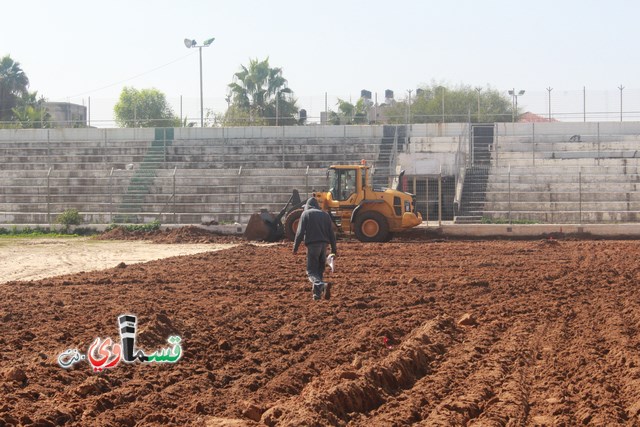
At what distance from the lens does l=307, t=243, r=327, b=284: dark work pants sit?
13.4 meters

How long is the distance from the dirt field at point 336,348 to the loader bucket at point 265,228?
9558mm

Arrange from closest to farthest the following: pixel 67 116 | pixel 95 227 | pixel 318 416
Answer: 1. pixel 318 416
2. pixel 95 227
3. pixel 67 116

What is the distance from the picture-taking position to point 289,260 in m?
19.6

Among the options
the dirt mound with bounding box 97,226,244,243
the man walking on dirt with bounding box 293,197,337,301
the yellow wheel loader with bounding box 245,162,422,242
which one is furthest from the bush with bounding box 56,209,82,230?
the man walking on dirt with bounding box 293,197,337,301

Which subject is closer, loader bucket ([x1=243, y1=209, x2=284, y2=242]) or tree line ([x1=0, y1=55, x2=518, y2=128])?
loader bucket ([x1=243, y1=209, x2=284, y2=242])

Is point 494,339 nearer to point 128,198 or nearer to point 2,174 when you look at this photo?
point 128,198

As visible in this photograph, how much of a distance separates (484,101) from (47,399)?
52826 mm

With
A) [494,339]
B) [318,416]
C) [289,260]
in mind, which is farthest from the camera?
[289,260]

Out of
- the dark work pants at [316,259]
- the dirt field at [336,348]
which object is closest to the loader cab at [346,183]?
the dirt field at [336,348]

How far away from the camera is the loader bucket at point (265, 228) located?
→ 87.6ft

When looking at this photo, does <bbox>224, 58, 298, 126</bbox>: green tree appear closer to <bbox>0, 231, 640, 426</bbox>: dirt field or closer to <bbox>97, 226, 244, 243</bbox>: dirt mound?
<bbox>97, 226, 244, 243</bbox>: dirt mound

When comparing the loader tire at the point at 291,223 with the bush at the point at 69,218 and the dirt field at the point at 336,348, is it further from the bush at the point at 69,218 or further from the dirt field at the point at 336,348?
the bush at the point at 69,218

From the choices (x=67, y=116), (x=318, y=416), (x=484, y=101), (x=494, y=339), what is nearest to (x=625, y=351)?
(x=494, y=339)

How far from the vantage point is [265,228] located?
87.5ft
